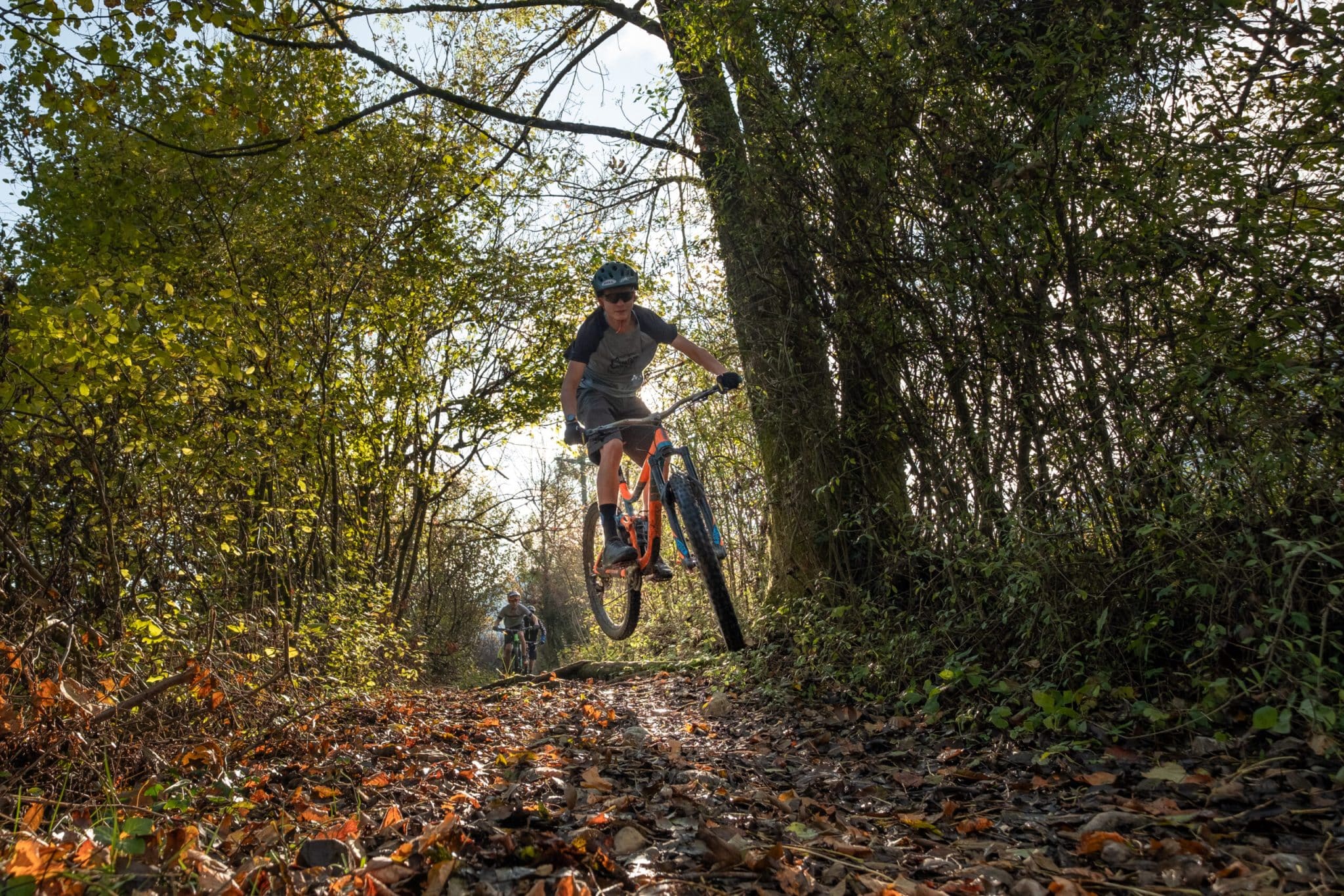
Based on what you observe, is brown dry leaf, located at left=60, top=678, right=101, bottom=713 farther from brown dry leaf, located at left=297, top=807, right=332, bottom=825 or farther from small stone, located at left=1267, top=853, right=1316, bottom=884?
small stone, located at left=1267, top=853, right=1316, bottom=884

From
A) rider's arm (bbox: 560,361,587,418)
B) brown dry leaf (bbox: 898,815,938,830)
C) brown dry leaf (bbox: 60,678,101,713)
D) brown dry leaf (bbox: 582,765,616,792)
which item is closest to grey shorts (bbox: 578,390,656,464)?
rider's arm (bbox: 560,361,587,418)

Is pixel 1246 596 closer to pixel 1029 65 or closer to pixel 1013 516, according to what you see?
pixel 1013 516

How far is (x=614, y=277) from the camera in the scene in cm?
570

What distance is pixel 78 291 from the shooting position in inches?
144

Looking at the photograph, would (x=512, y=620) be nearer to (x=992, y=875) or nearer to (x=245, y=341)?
(x=245, y=341)

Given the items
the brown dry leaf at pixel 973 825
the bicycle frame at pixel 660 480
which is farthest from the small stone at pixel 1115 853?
the bicycle frame at pixel 660 480

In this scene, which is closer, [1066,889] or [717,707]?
[1066,889]

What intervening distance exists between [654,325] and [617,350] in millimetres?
335

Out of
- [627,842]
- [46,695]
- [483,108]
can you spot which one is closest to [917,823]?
[627,842]

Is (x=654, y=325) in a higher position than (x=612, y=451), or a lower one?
higher

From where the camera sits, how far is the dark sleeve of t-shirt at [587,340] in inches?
230

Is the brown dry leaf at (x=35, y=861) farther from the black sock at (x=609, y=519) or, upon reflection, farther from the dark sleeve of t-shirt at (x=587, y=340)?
the black sock at (x=609, y=519)

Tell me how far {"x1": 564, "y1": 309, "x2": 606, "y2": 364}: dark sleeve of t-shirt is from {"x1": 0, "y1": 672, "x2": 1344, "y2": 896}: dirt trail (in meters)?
2.83

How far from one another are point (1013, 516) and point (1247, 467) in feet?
3.26
